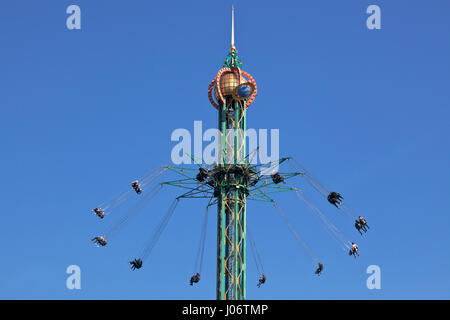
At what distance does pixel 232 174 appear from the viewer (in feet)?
323

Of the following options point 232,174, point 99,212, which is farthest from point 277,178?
point 99,212

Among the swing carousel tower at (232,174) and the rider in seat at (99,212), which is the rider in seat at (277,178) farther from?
the rider in seat at (99,212)

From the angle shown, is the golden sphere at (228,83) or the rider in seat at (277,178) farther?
the golden sphere at (228,83)

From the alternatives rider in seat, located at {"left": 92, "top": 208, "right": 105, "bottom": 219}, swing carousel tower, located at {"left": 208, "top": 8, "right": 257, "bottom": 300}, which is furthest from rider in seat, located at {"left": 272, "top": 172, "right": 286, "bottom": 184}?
rider in seat, located at {"left": 92, "top": 208, "right": 105, "bottom": 219}

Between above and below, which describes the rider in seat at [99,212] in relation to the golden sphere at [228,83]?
below

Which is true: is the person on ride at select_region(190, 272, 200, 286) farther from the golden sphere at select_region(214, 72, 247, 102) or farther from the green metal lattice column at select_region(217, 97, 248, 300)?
the golden sphere at select_region(214, 72, 247, 102)

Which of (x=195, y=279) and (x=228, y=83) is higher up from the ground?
(x=228, y=83)

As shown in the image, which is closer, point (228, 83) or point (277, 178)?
point (277, 178)

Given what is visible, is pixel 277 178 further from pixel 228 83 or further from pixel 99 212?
pixel 99 212

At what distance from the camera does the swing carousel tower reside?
95.6m

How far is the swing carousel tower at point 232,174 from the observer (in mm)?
95625

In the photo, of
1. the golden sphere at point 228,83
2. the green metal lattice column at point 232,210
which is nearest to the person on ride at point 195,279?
the green metal lattice column at point 232,210
